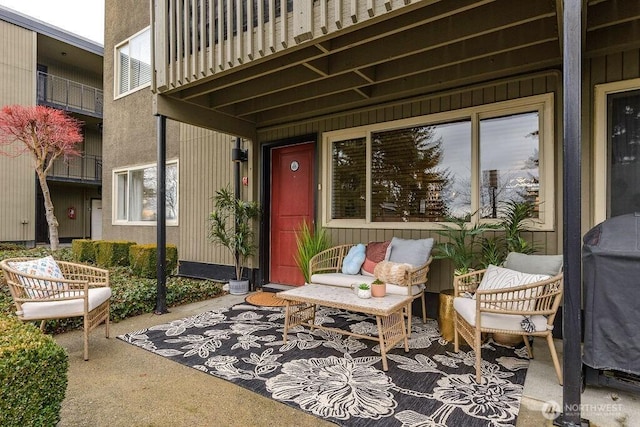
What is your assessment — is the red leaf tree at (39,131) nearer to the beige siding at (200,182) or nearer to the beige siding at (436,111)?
the beige siding at (200,182)

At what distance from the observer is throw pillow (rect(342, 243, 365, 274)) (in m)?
4.05

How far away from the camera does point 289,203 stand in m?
5.33

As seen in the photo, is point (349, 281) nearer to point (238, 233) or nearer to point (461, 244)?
point (461, 244)

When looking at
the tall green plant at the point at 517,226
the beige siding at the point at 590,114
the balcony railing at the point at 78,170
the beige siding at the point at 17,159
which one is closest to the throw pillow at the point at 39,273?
the tall green plant at the point at 517,226

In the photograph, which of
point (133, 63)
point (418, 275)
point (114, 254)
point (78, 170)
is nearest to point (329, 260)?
point (418, 275)

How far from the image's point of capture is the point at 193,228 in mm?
6355

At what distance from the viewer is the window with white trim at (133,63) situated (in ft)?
23.5

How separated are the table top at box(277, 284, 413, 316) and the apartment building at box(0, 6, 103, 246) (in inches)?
453

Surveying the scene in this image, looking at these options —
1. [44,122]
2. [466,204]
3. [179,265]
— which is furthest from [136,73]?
[466,204]

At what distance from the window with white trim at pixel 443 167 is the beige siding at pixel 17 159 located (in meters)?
10.8

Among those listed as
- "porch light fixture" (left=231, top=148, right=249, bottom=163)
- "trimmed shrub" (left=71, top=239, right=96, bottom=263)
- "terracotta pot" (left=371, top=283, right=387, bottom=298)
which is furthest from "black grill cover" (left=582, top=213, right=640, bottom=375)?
"trimmed shrub" (left=71, top=239, right=96, bottom=263)

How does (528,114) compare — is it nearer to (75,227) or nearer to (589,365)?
(589,365)

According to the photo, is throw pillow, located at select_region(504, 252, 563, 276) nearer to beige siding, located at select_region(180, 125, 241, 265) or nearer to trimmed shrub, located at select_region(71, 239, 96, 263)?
beige siding, located at select_region(180, 125, 241, 265)

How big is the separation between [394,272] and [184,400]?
2201 mm
